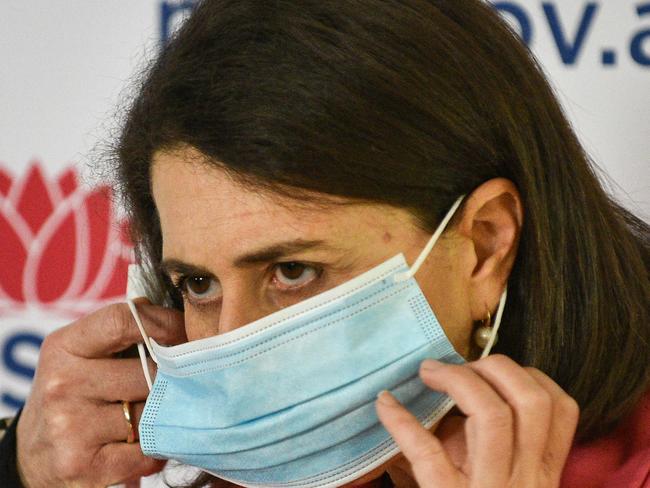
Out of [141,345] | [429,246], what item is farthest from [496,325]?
[141,345]

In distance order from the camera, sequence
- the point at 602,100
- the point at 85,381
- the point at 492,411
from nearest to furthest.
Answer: the point at 492,411
the point at 85,381
the point at 602,100

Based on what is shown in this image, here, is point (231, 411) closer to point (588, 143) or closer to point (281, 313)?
point (281, 313)

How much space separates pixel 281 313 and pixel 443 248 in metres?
0.22

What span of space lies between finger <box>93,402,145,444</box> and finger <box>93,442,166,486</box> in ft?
0.06

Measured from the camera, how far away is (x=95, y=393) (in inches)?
60.5

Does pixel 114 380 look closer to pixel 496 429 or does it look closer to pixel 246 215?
pixel 246 215

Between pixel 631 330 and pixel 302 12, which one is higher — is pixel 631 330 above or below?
below

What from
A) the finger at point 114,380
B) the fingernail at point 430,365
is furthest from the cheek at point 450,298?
the finger at point 114,380

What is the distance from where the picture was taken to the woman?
1.15 metres

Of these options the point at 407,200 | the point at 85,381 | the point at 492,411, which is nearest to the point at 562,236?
the point at 407,200

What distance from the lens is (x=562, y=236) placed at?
4.35ft

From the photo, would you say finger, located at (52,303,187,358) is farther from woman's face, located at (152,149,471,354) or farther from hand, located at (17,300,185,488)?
woman's face, located at (152,149,471,354)

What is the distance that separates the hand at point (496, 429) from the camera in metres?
1.02

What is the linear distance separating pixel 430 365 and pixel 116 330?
58 centimetres
